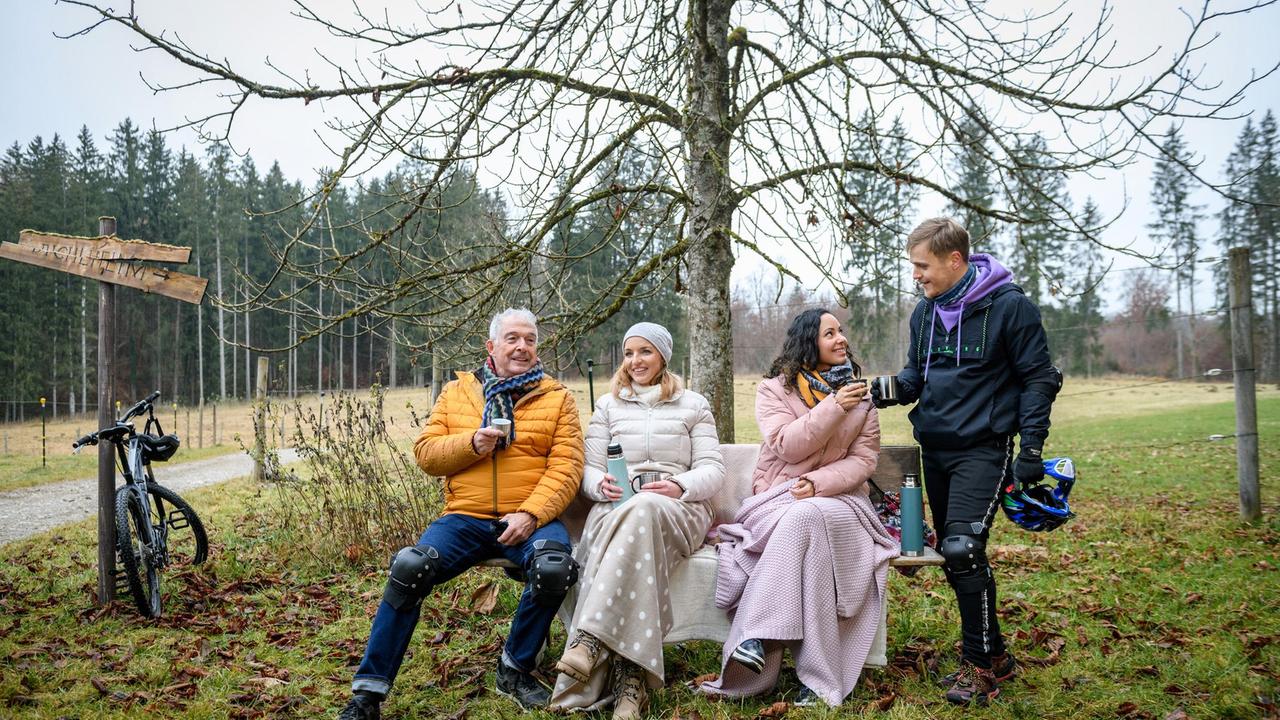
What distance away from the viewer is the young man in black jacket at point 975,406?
9.34ft

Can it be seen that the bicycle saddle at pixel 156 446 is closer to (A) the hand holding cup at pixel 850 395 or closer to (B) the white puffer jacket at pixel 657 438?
(B) the white puffer jacket at pixel 657 438

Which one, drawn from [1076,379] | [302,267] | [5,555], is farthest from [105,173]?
[1076,379]

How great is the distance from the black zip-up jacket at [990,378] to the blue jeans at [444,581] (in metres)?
1.65

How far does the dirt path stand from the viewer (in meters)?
7.71

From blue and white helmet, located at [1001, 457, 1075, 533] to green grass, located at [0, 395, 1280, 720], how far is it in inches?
26.9

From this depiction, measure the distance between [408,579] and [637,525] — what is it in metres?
0.90

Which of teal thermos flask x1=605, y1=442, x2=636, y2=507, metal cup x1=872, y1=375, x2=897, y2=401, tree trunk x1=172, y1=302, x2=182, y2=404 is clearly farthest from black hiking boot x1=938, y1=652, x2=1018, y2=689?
tree trunk x1=172, y1=302, x2=182, y2=404

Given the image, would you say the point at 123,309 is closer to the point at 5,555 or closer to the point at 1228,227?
the point at 5,555

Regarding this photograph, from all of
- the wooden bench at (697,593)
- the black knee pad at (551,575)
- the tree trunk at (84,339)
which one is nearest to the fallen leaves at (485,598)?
the wooden bench at (697,593)

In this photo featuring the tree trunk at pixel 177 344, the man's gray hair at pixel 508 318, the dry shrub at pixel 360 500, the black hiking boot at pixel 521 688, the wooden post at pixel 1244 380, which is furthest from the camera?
the tree trunk at pixel 177 344

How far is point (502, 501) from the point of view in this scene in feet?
10.8

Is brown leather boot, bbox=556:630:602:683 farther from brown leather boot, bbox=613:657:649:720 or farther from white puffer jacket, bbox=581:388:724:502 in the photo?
white puffer jacket, bbox=581:388:724:502

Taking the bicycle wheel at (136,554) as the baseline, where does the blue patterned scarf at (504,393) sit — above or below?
above

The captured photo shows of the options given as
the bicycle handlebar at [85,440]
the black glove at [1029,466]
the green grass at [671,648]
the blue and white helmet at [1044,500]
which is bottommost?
the green grass at [671,648]
